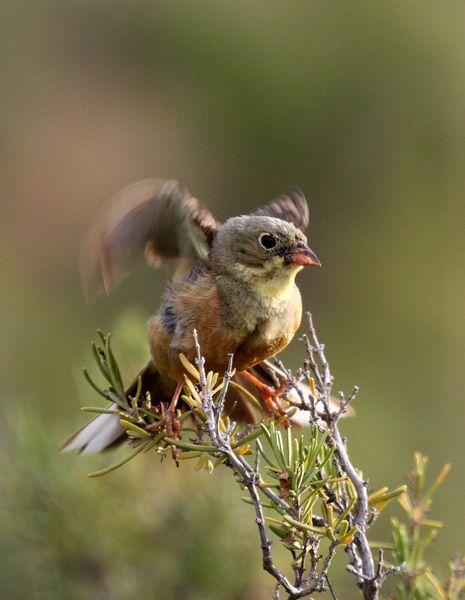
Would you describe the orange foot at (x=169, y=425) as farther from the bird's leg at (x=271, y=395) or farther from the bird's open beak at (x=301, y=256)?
the bird's open beak at (x=301, y=256)

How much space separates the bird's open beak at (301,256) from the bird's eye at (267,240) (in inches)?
2.1

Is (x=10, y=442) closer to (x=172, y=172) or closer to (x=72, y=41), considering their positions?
(x=172, y=172)

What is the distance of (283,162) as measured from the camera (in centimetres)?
649

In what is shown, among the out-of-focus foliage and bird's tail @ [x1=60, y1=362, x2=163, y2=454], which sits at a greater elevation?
bird's tail @ [x1=60, y1=362, x2=163, y2=454]

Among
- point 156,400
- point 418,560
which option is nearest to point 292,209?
point 156,400

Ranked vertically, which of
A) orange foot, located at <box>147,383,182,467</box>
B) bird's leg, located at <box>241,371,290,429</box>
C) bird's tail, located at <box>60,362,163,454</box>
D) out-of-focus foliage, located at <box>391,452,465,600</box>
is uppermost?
orange foot, located at <box>147,383,182,467</box>

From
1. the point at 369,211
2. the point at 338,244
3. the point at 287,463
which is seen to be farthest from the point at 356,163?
the point at 287,463

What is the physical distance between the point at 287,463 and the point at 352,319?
440 cm

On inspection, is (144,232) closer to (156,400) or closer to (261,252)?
(261,252)

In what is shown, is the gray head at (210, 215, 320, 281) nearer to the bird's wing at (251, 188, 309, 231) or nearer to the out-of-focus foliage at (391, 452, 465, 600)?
the bird's wing at (251, 188, 309, 231)

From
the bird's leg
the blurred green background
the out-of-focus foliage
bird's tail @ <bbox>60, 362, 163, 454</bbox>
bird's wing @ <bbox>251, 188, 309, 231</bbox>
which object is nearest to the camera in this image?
the out-of-focus foliage

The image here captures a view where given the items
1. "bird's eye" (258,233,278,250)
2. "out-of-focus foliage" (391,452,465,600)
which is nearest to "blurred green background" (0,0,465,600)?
"bird's eye" (258,233,278,250)

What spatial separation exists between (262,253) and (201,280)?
18cm

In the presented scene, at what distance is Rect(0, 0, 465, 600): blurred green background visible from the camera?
18.0 feet
